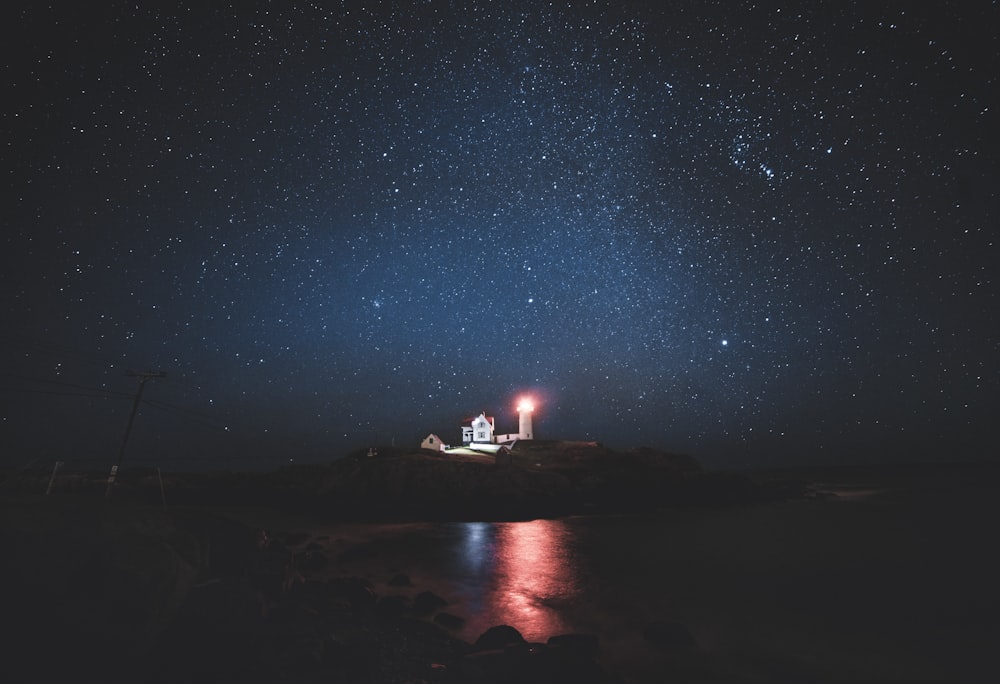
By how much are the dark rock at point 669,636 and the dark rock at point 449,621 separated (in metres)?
6.86

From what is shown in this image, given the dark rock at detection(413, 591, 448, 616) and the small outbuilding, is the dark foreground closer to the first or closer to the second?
the dark rock at detection(413, 591, 448, 616)

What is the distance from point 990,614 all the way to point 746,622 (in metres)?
12.9

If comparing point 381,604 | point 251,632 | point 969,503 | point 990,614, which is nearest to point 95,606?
point 251,632

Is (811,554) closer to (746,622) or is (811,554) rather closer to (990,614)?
(990,614)

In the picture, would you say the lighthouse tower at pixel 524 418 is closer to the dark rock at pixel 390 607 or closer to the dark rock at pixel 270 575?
the dark rock at pixel 390 607

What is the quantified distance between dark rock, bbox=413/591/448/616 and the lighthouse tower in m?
61.2

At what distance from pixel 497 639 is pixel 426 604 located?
200 inches

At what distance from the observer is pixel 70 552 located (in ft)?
27.1

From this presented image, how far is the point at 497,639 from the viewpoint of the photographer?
13.2m

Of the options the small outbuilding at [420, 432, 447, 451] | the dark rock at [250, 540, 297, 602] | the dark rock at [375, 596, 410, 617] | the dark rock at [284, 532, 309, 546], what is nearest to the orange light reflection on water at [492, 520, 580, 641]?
the dark rock at [375, 596, 410, 617]

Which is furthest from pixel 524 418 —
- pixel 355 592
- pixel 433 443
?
pixel 355 592

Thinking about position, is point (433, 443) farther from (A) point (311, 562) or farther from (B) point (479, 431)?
(A) point (311, 562)

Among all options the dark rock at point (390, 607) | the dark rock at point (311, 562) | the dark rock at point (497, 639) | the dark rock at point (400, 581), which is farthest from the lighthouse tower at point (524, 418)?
the dark rock at point (497, 639)

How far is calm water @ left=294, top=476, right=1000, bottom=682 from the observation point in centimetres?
1522
